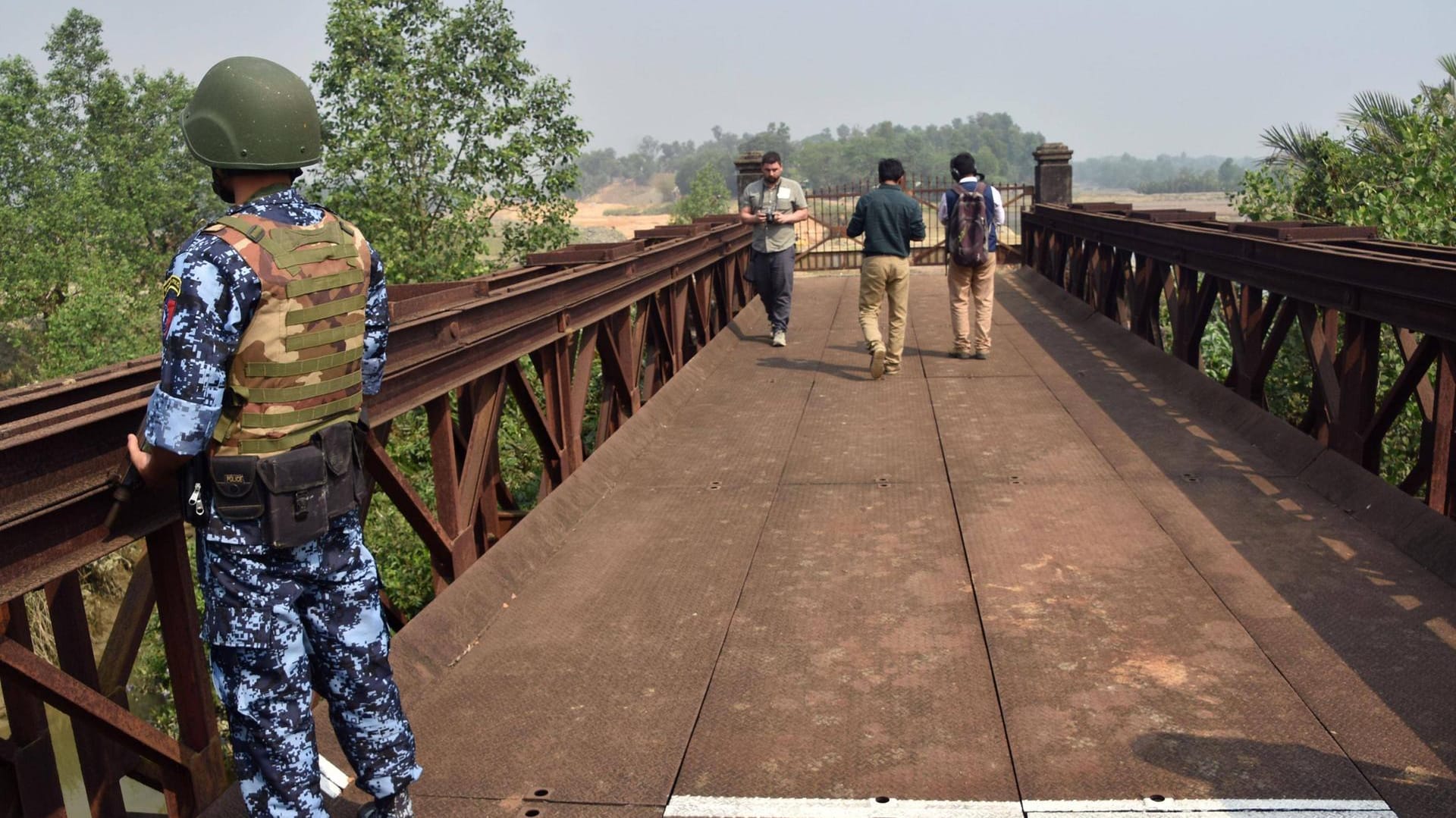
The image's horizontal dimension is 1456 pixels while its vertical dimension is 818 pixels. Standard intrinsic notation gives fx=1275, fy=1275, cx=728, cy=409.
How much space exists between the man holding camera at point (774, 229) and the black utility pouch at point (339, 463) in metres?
8.58

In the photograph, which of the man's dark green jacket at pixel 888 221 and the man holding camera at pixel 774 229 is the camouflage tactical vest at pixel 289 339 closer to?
the man's dark green jacket at pixel 888 221

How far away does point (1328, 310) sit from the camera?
21.8ft

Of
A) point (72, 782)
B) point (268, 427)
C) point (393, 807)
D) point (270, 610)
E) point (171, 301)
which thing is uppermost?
point (171, 301)

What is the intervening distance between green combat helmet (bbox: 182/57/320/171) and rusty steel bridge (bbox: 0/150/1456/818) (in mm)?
695

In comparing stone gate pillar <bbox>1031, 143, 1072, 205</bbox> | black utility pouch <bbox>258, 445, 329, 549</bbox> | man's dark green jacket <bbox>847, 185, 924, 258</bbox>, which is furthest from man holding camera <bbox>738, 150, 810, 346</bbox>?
stone gate pillar <bbox>1031, 143, 1072, 205</bbox>

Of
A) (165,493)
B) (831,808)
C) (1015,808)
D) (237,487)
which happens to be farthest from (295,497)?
(1015,808)

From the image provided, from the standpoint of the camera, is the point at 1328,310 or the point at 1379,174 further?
the point at 1379,174

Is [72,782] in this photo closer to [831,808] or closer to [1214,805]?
[831,808]

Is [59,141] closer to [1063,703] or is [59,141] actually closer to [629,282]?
[629,282]

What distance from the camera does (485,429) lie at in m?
5.77

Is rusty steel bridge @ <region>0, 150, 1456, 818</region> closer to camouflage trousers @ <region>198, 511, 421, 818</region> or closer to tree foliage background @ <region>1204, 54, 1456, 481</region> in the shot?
camouflage trousers @ <region>198, 511, 421, 818</region>

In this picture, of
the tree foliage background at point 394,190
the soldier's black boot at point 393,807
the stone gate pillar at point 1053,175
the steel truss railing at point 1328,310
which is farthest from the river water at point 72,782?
the stone gate pillar at point 1053,175

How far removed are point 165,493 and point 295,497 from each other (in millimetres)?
585

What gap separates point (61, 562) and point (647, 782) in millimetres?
1654
